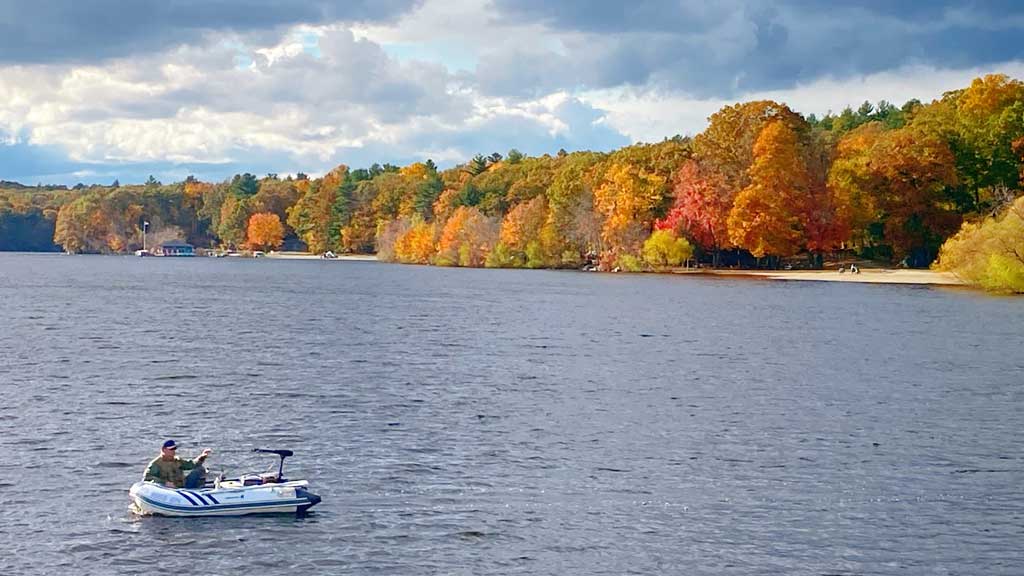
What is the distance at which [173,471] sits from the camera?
33781mm

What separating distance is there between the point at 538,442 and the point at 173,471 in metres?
14.3

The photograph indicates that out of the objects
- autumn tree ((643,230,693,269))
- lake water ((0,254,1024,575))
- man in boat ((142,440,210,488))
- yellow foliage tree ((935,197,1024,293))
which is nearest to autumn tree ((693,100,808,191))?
autumn tree ((643,230,693,269))

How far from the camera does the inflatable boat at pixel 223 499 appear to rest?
107ft

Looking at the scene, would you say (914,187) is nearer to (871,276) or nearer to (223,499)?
(871,276)

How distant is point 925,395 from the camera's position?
5500 centimetres

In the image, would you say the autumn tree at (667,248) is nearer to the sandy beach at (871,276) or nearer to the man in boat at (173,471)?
the sandy beach at (871,276)

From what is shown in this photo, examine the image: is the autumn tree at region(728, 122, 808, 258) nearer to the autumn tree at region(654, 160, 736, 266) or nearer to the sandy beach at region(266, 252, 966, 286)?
the autumn tree at region(654, 160, 736, 266)

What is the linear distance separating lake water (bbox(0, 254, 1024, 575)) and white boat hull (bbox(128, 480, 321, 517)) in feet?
1.36

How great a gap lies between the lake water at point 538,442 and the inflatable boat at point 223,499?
40 centimetres

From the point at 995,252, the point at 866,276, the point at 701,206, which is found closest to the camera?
the point at 995,252

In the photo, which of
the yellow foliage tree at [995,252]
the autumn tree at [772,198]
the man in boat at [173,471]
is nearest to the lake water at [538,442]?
the man in boat at [173,471]

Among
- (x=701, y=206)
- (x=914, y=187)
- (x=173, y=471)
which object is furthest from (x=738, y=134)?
(x=173, y=471)

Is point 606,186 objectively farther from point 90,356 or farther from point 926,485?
point 926,485

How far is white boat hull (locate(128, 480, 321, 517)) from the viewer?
107 feet
